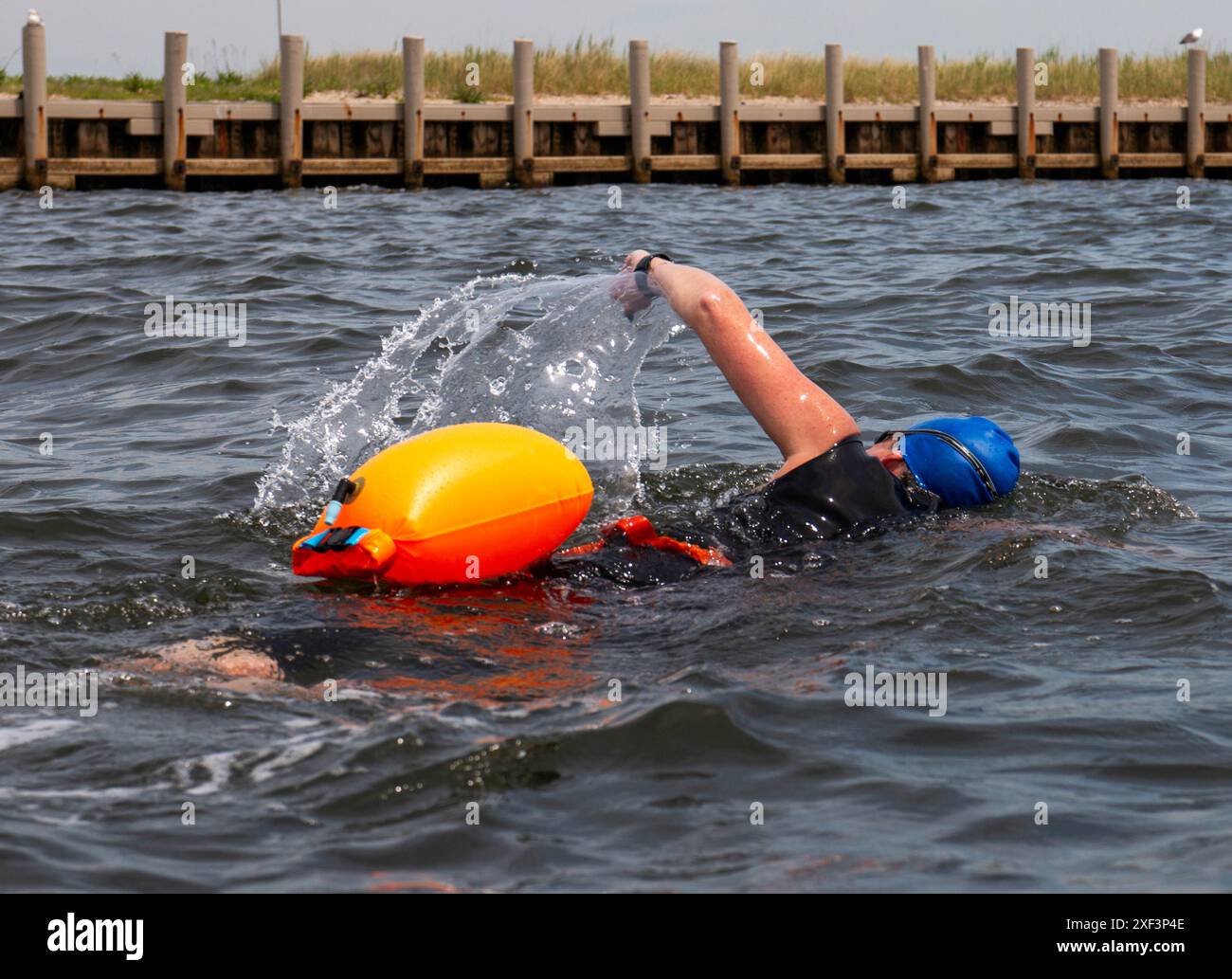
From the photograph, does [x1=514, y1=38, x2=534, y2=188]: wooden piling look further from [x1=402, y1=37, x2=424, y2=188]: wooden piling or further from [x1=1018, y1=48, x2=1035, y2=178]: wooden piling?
[x1=1018, y1=48, x2=1035, y2=178]: wooden piling

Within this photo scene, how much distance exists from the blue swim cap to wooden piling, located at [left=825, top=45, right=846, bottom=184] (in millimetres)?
18723

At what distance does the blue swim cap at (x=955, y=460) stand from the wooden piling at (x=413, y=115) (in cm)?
1712

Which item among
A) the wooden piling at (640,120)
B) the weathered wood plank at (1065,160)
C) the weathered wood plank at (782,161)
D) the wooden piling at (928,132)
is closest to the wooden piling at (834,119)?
the weathered wood plank at (782,161)

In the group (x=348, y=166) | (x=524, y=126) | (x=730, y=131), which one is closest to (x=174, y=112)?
(x=348, y=166)

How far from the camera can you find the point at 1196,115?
26.5 metres

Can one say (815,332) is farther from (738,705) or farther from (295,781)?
(295,781)

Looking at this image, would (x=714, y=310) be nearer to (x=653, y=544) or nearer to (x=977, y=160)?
(x=653, y=544)

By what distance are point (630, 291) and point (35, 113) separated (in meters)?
16.8

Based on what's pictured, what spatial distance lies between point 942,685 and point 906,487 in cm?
166

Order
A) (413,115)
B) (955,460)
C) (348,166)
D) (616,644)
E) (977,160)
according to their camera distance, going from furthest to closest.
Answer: (977,160)
(413,115)
(348,166)
(955,460)
(616,644)

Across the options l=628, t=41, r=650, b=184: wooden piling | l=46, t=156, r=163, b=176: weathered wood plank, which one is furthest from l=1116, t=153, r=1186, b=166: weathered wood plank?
l=46, t=156, r=163, b=176: weathered wood plank

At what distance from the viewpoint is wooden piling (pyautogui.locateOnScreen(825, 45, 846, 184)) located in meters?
24.1

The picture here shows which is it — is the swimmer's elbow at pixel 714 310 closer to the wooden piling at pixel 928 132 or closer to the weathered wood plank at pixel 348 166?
the weathered wood plank at pixel 348 166
